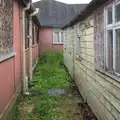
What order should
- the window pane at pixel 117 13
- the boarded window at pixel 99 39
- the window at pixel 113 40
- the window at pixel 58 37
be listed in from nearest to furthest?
1. the window pane at pixel 117 13
2. the window at pixel 113 40
3. the boarded window at pixel 99 39
4. the window at pixel 58 37

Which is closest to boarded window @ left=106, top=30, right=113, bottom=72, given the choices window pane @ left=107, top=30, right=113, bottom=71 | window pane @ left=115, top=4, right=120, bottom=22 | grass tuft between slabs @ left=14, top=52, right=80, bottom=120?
window pane @ left=107, top=30, right=113, bottom=71

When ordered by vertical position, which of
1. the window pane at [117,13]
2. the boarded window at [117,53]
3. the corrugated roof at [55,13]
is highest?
the corrugated roof at [55,13]

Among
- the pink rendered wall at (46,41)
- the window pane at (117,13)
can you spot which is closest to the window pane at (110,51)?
the window pane at (117,13)

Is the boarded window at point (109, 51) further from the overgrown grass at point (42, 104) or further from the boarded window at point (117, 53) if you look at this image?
the overgrown grass at point (42, 104)

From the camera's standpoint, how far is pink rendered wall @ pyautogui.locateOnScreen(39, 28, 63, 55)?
2786 cm

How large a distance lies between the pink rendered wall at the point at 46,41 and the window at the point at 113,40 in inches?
874

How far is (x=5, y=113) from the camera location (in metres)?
5.79

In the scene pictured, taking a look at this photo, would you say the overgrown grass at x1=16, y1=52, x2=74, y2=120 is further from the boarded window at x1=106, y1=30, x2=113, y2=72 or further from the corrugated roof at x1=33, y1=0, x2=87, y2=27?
the corrugated roof at x1=33, y1=0, x2=87, y2=27

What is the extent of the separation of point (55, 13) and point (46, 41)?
4.68 metres

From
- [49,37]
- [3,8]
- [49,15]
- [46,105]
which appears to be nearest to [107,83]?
[3,8]

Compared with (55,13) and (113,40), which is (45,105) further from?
(55,13)

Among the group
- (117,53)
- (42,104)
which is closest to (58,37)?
(42,104)

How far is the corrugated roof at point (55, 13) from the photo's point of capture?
96.1 ft

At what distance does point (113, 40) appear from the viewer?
17.4ft
